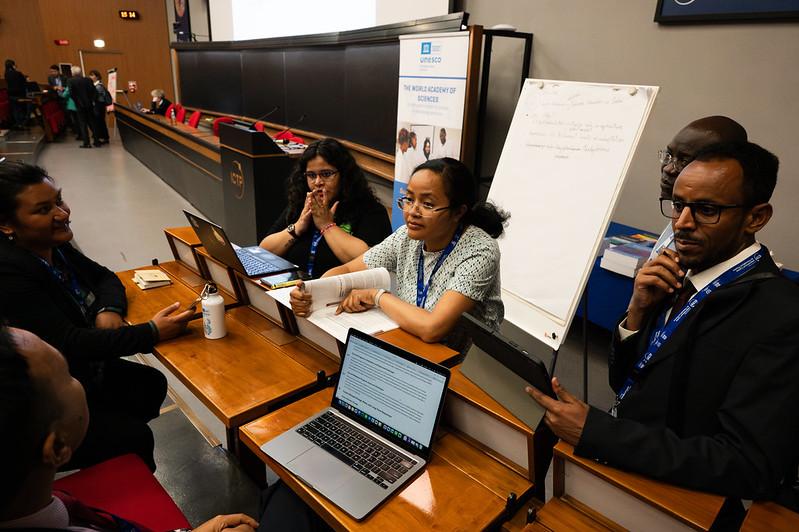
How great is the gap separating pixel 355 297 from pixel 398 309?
157 millimetres

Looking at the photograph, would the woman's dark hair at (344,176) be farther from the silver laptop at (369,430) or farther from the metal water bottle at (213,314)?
the silver laptop at (369,430)

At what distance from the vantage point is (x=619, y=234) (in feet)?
9.53

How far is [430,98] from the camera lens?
325cm

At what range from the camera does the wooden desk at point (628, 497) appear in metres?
0.77

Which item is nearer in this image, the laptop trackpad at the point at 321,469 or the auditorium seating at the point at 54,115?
the laptop trackpad at the point at 321,469

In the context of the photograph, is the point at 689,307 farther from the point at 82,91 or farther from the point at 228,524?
the point at 82,91

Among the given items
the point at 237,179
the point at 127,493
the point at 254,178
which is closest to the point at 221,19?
the point at 237,179

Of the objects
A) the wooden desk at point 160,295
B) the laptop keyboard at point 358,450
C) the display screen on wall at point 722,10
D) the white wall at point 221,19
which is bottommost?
the wooden desk at point 160,295

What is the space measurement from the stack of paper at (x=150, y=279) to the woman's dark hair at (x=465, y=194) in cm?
107

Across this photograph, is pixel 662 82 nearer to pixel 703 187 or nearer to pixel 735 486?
pixel 703 187

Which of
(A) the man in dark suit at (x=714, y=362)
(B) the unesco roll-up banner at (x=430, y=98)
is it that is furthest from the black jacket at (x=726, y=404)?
(B) the unesco roll-up banner at (x=430, y=98)

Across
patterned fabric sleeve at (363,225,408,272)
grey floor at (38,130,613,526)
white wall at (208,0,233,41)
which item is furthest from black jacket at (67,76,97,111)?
patterned fabric sleeve at (363,225,408,272)

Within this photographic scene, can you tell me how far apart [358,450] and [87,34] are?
14539 mm

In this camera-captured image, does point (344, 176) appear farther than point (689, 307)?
Yes
